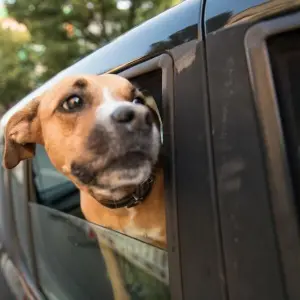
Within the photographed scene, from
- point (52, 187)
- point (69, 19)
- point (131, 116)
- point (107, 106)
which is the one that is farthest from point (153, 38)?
point (69, 19)

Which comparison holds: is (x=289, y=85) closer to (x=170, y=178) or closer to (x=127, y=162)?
(x=170, y=178)

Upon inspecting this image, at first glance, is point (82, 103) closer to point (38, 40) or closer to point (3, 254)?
point (3, 254)

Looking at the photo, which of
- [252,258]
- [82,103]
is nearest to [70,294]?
[82,103]

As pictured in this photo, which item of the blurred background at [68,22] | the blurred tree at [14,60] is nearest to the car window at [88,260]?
the blurred background at [68,22]

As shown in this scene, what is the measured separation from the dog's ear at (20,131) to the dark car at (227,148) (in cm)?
85

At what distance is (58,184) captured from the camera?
108 inches

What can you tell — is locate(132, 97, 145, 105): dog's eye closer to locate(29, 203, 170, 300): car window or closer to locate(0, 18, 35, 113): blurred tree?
locate(29, 203, 170, 300): car window

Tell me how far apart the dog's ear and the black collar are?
22.2 inches

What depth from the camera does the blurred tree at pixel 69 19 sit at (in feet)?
52.1

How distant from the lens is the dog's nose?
67.2 inches

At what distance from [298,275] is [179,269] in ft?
1.18

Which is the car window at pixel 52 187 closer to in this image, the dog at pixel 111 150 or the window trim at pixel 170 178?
the dog at pixel 111 150

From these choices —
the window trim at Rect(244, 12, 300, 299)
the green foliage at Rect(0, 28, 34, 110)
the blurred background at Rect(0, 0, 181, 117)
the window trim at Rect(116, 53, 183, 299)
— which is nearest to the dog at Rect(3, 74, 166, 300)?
the window trim at Rect(116, 53, 183, 299)

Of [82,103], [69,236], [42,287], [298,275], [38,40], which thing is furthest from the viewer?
[38,40]
